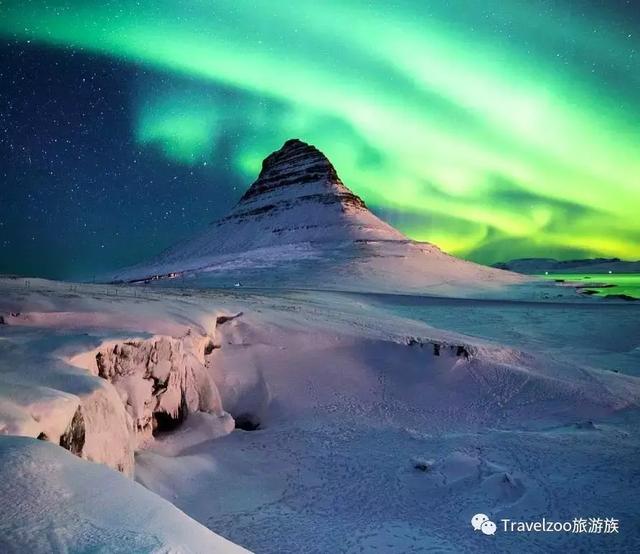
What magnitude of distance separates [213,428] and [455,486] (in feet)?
16.1

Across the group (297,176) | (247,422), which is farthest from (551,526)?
(297,176)

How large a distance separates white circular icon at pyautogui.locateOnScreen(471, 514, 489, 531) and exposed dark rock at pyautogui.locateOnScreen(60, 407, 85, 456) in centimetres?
557

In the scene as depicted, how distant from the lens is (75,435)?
5.34 meters

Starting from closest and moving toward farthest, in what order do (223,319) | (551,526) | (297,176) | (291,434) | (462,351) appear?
(551,526) < (291,434) < (223,319) < (462,351) < (297,176)

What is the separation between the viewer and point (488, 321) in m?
27.7

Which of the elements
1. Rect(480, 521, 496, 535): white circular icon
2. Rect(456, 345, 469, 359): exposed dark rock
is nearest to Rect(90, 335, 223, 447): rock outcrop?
Rect(480, 521, 496, 535): white circular icon

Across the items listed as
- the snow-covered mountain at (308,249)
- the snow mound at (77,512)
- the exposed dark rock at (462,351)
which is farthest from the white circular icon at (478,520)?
the snow-covered mountain at (308,249)

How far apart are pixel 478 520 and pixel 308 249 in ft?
232

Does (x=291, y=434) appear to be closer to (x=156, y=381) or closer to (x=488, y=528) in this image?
(x=156, y=381)

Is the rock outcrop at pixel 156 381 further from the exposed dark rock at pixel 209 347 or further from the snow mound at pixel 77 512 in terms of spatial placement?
the snow mound at pixel 77 512

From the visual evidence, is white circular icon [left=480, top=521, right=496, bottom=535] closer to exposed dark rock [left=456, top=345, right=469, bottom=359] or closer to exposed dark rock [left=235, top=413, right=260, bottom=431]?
exposed dark rock [left=235, top=413, right=260, bottom=431]

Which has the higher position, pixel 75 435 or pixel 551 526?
pixel 75 435

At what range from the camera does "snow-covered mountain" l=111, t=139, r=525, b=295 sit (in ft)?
171

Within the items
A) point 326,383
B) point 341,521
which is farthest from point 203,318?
point 341,521
